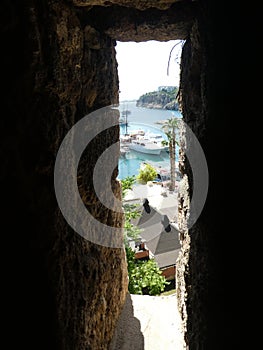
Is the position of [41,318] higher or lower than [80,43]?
lower

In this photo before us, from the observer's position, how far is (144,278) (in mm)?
8336

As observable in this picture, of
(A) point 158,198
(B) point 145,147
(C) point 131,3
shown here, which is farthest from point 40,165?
(B) point 145,147

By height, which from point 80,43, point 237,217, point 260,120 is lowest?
point 237,217

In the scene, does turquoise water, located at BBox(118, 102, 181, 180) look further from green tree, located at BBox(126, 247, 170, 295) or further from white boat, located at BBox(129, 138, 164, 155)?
green tree, located at BBox(126, 247, 170, 295)

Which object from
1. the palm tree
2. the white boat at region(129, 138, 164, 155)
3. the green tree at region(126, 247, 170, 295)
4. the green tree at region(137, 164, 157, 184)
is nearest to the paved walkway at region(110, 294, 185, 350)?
the green tree at region(126, 247, 170, 295)

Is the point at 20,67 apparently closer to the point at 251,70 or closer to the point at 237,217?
the point at 251,70

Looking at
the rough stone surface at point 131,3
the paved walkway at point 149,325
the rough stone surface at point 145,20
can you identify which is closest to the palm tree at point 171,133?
the paved walkway at point 149,325

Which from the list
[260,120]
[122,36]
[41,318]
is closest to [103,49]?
[122,36]

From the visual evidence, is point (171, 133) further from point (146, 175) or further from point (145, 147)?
point (145, 147)

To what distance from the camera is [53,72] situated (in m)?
3.13

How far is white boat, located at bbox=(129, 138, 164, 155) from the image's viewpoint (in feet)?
90.1

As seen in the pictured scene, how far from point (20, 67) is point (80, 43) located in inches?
54.3

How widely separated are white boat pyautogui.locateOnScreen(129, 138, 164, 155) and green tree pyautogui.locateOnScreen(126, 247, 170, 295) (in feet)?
63.9

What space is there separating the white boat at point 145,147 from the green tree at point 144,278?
766 inches
